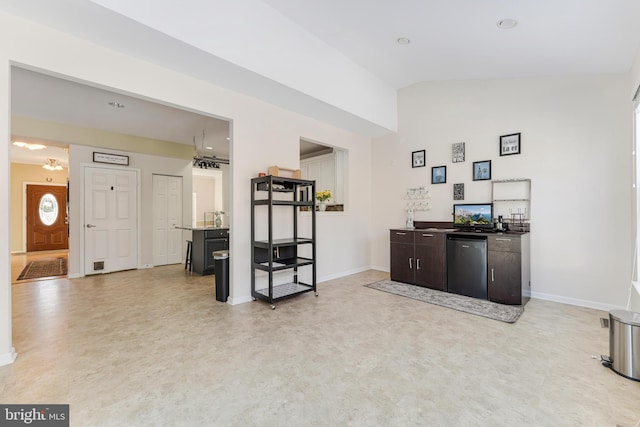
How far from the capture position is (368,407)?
5.79 ft

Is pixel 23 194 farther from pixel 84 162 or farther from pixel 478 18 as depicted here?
pixel 478 18

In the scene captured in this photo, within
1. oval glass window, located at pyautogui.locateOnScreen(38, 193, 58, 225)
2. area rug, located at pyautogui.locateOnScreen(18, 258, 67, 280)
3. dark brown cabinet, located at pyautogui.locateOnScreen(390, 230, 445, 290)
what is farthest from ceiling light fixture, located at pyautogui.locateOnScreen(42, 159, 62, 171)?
dark brown cabinet, located at pyautogui.locateOnScreen(390, 230, 445, 290)

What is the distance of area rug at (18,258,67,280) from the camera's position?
5410mm

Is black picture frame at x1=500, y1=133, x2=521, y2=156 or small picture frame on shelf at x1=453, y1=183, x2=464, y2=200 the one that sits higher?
black picture frame at x1=500, y1=133, x2=521, y2=156

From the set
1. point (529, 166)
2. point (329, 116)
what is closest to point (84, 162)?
point (329, 116)

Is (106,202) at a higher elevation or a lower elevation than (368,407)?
higher

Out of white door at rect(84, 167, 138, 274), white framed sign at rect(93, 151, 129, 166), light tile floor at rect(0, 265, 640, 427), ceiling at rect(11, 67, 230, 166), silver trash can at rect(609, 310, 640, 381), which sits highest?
ceiling at rect(11, 67, 230, 166)

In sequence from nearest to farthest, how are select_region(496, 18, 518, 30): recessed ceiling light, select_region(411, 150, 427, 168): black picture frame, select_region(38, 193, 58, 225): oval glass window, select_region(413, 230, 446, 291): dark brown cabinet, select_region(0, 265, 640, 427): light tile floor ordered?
select_region(0, 265, 640, 427): light tile floor < select_region(496, 18, 518, 30): recessed ceiling light < select_region(413, 230, 446, 291): dark brown cabinet < select_region(411, 150, 427, 168): black picture frame < select_region(38, 193, 58, 225): oval glass window

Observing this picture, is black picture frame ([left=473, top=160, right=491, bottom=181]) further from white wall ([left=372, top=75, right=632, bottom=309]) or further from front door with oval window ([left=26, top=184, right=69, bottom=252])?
front door with oval window ([left=26, top=184, right=69, bottom=252])

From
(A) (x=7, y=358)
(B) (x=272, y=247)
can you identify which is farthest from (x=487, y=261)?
(A) (x=7, y=358)

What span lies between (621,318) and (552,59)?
295 centimetres

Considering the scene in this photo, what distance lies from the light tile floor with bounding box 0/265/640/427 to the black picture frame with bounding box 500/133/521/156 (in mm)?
2131

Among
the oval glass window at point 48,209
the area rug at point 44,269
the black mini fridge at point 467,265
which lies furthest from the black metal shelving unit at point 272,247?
the oval glass window at point 48,209

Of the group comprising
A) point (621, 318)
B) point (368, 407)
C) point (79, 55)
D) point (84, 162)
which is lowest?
point (368, 407)
